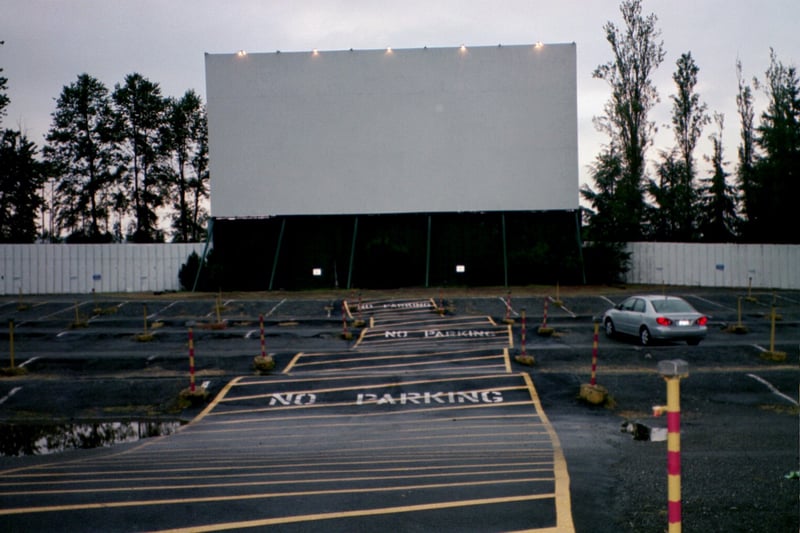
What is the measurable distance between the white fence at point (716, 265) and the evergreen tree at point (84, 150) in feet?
143

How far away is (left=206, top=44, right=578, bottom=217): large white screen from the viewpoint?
43844 millimetres

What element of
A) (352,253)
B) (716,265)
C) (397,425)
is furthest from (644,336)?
(352,253)

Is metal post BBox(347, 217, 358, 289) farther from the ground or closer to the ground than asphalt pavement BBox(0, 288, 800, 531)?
farther from the ground

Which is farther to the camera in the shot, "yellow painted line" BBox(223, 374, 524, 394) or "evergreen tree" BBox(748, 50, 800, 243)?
"evergreen tree" BBox(748, 50, 800, 243)

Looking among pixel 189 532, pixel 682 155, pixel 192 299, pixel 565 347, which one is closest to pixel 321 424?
pixel 189 532

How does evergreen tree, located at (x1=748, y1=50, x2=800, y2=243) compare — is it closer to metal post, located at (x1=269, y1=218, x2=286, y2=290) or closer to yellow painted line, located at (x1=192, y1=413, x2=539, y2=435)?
metal post, located at (x1=269, y1=218, x2=286, y2=290)

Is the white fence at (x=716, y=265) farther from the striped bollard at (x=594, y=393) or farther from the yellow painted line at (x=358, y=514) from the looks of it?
the yellow painted line at (x=358, y=514)

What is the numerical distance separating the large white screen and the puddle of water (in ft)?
102

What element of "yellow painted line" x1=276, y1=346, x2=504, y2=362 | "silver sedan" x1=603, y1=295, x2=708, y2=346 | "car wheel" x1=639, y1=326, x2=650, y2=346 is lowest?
"yellow painted line" x1=276, y1=346, x2=504, y2=362

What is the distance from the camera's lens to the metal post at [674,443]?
4230 mm

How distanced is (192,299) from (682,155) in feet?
129

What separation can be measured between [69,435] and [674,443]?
12.1 metres

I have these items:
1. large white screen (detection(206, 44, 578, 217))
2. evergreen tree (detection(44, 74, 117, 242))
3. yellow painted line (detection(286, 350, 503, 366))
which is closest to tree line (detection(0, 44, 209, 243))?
evergreen tree (detection(44, 74, 117, 242))

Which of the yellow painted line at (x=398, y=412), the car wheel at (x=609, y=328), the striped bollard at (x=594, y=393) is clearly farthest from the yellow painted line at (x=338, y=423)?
the car wheel at (x=609, y=328)
